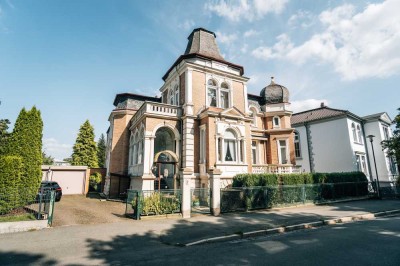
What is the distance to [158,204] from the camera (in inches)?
406

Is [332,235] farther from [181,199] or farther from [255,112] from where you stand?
[255,112]

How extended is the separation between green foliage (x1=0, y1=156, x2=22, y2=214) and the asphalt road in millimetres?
2301

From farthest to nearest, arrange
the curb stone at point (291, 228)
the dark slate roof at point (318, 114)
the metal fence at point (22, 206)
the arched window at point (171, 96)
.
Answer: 1. the dark slate roof at point (318, 114)
2. the arched window at point (171, 96)
3. the metal fence at point (22, 206)
4. the curb stone at point (291, 228)

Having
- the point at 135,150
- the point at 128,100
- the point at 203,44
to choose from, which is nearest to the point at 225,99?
the point at 203,44

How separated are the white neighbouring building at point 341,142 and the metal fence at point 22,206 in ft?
84.9

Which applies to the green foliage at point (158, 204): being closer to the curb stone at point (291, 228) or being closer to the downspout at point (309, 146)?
the curb stone at point (291, 228)

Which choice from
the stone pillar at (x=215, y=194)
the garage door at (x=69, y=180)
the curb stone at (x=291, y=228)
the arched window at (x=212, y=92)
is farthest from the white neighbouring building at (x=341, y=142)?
the garage door at (x=69, y=180)

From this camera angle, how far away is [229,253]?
5.74m

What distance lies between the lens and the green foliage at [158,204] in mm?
10141

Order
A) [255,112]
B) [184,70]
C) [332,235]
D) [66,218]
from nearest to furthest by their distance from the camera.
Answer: [332,235] < [66,218] < [184,70] < [255,112]

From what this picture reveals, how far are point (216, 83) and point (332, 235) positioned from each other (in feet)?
44.4

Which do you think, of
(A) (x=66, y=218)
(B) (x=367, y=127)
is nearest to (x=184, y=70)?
(A) (x=66, y=218)

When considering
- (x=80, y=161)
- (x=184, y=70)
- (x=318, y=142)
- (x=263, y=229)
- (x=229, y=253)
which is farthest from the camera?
(x=80, y=161)

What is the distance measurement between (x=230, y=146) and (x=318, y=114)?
1654 cm
